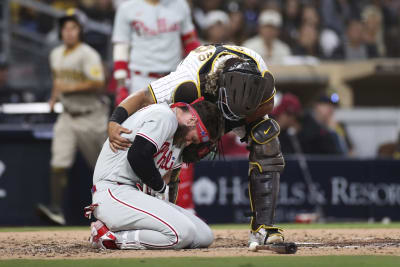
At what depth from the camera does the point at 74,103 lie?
9297mm

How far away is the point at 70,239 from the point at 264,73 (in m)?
2.16

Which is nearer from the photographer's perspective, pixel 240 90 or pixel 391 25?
pixel 240 90

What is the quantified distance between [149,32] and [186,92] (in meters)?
2.32

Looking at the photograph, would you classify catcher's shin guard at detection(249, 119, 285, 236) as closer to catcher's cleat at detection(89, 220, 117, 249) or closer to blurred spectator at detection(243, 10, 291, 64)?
catcher's cleat at detection(89, 220, 117, 249)

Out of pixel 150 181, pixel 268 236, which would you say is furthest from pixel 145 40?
pixel 268 236

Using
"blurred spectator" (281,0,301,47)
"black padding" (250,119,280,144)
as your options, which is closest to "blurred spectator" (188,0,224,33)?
"blurred spectator" (281,0,301,47)

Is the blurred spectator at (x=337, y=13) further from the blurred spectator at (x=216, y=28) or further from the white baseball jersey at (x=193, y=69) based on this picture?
the white baseball jersey at (x=193, y=69)

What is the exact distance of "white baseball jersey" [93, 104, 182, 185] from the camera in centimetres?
490

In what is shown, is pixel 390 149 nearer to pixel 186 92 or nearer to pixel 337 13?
pixel 337 13

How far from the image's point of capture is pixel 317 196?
9.85 m

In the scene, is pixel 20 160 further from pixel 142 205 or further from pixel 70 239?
pixel 142 205

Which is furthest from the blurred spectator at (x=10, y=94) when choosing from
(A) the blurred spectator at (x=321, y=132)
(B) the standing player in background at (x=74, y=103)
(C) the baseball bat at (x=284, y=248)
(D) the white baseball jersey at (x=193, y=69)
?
(C) the baseball bat at (x=284, y=248)

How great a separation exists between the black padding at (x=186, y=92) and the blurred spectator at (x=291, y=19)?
8472 millimetres

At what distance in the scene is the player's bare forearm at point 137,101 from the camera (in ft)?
17.7
